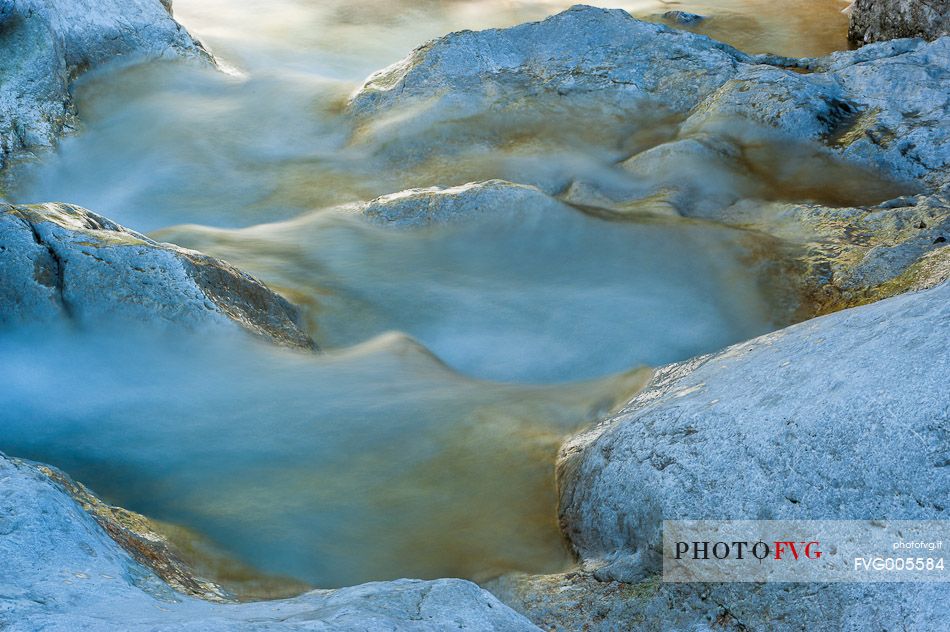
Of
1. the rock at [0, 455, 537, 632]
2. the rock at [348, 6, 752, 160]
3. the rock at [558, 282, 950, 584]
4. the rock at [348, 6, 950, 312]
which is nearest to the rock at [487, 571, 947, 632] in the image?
the rock at [558, 282, 950, 584]

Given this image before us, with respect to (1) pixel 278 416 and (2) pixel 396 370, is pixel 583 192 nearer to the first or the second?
(2) pixel 396 370

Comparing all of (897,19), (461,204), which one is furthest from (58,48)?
(897,19)

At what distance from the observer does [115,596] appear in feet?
8.06

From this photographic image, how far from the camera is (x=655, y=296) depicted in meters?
5.93

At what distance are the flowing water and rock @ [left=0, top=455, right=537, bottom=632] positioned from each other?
0.93 metres

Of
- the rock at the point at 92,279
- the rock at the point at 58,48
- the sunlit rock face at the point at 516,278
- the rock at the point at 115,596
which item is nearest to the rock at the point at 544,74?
the sunlit rock face at the point at 516,278

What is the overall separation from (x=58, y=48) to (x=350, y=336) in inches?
207

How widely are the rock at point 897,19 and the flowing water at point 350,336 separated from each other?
4.55m

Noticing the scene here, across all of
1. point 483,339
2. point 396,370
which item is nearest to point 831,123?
point 483,339

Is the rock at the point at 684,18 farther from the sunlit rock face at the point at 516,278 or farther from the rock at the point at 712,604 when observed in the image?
the rock at the point at 712,604

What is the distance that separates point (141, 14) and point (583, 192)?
550 cm

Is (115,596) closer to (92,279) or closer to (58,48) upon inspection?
(92,279)

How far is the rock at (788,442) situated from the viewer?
111 inches

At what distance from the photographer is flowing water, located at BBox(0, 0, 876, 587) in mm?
3926
